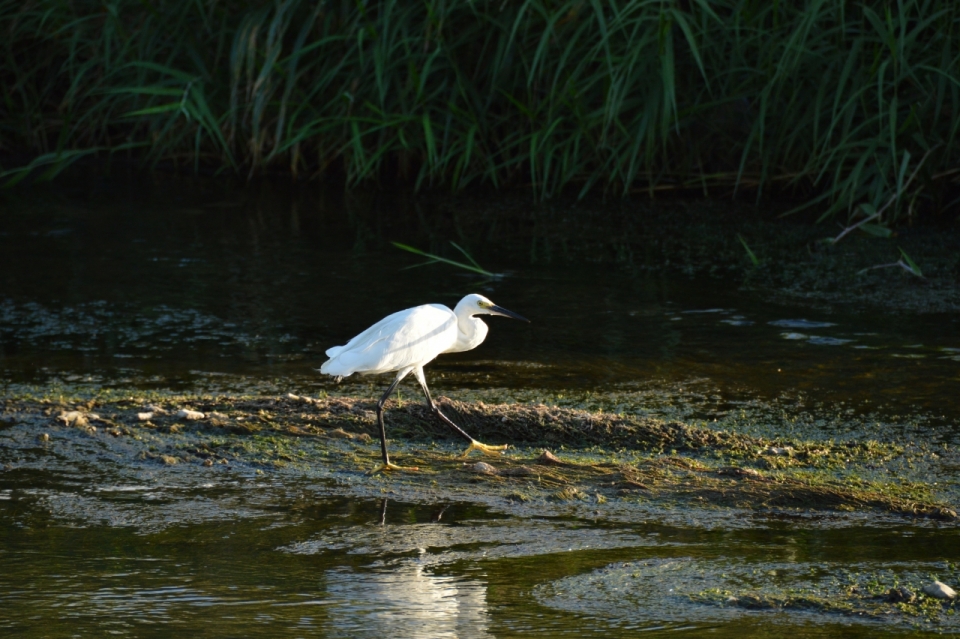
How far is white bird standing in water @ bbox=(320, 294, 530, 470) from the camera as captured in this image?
13.7ft

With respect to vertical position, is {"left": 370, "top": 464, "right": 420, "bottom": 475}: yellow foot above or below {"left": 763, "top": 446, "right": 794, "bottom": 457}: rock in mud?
below

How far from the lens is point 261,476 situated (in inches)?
155

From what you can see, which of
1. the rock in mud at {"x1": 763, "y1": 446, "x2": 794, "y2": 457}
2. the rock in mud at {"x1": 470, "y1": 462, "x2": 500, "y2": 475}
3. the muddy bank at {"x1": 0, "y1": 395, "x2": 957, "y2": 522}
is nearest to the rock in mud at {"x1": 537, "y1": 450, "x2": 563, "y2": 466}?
the muddy bank at {"x1": 0, "y1": 395, "x2": 957, "y2": 522}

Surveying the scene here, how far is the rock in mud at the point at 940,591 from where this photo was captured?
112 inches

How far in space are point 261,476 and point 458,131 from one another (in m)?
4.92

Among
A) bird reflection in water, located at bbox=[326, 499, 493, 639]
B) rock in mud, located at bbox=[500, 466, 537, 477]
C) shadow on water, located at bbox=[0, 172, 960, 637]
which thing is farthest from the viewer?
rock in mud, located at bbox=[500, 466, 537, 477]

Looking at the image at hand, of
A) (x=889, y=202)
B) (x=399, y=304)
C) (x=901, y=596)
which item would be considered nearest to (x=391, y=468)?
(x=901, y=596)

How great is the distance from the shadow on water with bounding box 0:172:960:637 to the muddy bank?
0.42 ft

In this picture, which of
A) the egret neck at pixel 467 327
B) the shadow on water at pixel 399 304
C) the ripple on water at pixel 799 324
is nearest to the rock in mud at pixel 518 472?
the egret neck at pixel 467 327

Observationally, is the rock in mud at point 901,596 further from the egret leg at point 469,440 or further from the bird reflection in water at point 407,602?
the egret leg at point 469,440

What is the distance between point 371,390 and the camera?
5.13 m

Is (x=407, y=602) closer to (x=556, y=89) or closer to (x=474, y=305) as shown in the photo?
(x=474, y=305)

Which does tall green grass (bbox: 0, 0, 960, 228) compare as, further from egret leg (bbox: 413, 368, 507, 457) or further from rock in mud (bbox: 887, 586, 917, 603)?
rock in mud (bbox: 887, 586, 917, 603)

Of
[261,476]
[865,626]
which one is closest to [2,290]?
[261,476]
